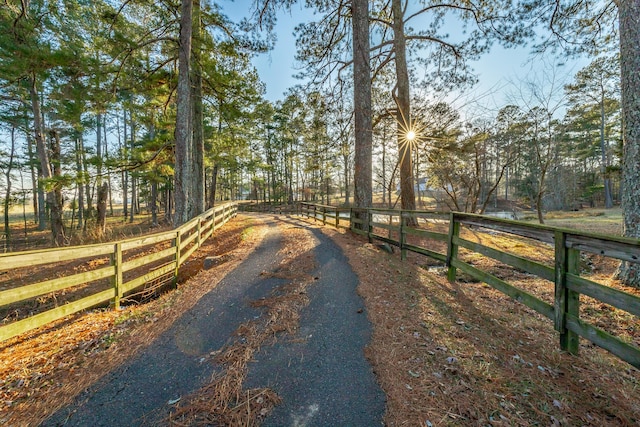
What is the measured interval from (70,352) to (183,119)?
695cm

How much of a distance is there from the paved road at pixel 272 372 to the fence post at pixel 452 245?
2008 mm

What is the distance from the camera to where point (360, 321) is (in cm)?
305

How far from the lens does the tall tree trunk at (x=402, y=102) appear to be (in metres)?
8.98

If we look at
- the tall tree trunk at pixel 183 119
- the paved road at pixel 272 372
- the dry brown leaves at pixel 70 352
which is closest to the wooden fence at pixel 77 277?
the dry brown leaves at pixel 70 352

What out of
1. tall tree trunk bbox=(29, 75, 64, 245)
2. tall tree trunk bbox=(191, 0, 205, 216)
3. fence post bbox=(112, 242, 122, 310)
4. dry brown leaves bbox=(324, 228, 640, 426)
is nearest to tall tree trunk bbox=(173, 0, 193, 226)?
tall tree trunk bbox=(191, 0, 205, 216)

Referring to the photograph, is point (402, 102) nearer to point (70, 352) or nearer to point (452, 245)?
point (452, 245)

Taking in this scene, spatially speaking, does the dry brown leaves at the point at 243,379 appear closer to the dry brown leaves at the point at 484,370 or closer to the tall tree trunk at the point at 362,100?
the dry brown leaves at the point at 484,370

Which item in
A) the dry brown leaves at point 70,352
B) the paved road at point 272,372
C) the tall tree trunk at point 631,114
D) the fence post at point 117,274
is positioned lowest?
the dry brown leaves at point 70,352

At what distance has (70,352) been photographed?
105 inches

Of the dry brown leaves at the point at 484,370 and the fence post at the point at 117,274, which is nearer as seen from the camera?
the dry brown leaves at the point at 484,370

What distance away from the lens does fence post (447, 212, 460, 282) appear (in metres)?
4.41

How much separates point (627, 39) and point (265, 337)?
7563mm

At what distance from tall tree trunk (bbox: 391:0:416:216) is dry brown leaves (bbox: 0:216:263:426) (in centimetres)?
793

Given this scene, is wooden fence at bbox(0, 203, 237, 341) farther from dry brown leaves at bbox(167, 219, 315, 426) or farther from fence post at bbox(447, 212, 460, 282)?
fence post at bbox(447, 212, 460, 282)
